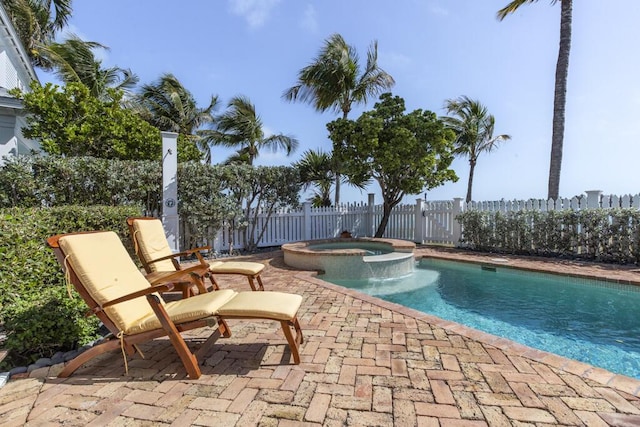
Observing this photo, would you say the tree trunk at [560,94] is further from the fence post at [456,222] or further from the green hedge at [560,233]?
the fence post at [456,222]

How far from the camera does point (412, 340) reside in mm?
2750

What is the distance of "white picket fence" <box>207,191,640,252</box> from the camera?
7.97 metres

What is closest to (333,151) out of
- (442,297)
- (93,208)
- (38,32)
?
(442,297)

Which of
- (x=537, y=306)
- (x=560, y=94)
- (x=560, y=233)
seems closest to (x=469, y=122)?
(x=560, y=94)

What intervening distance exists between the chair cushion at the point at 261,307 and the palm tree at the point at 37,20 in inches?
569

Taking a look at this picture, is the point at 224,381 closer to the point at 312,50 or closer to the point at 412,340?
the point at 412,340

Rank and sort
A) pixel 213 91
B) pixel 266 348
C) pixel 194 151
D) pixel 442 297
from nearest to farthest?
pixel 266 348, pixel 442 297, pixel 194 151, pixel 213 91

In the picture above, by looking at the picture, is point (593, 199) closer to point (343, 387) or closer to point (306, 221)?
point (306, 221)

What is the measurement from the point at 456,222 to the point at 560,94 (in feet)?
14.1

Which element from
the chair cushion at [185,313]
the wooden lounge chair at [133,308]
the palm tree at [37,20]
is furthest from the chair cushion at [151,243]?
the palm tree at [37,20]

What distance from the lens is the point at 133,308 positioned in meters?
2.46

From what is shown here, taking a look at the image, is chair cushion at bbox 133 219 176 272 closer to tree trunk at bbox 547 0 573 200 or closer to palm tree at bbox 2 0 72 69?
tree trunk at bbox 547 0 573 200

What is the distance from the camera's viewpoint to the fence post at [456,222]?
9031mm

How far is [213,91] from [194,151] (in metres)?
5.49
